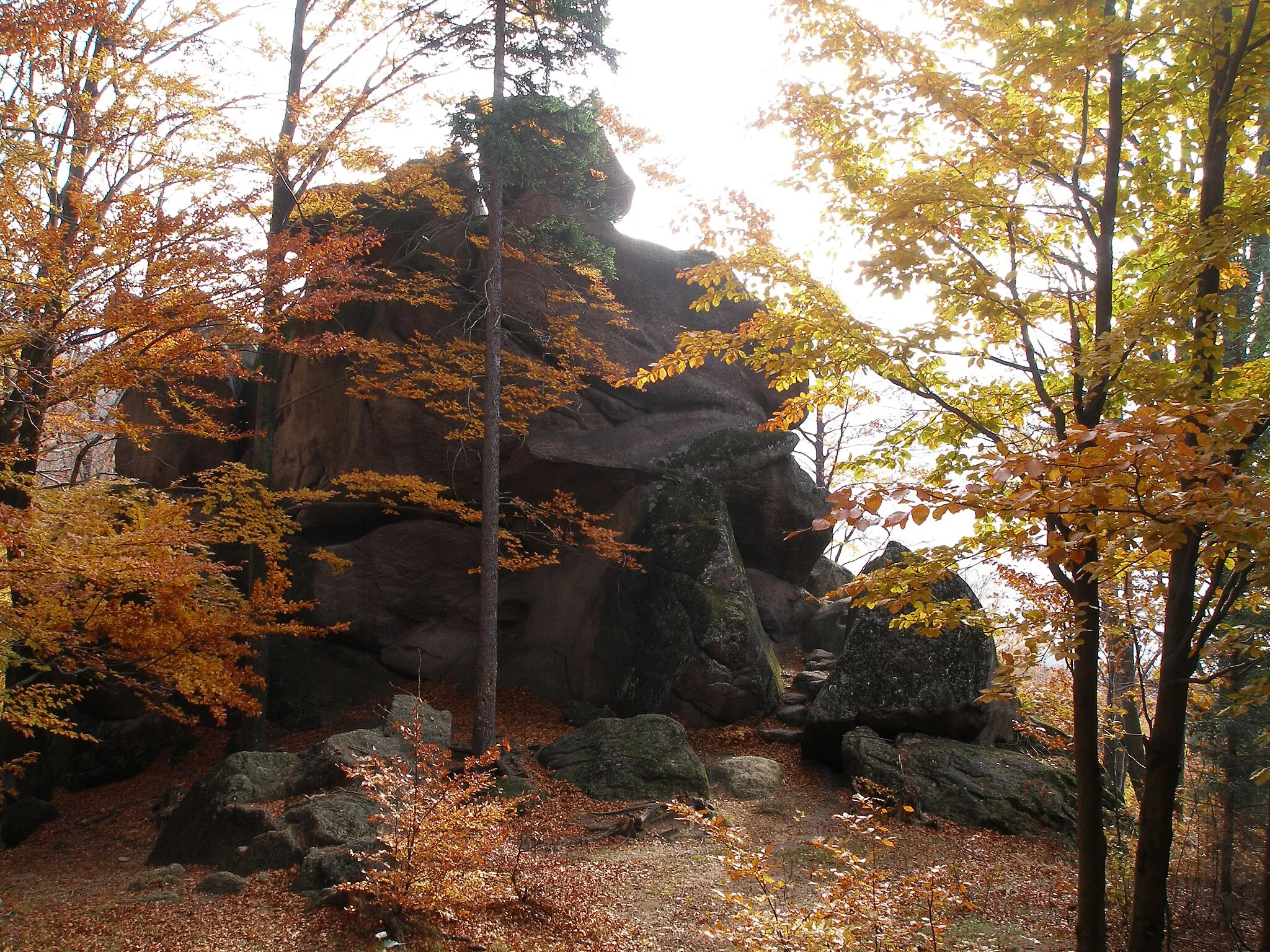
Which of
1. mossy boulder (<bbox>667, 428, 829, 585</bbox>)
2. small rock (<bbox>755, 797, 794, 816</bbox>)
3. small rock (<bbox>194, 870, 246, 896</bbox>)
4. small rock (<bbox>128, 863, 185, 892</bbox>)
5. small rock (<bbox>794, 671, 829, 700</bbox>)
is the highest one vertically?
mossy boulder (<bbox>667, 428, 829, 585</bbox>)

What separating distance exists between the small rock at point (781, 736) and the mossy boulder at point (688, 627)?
0.48 meters

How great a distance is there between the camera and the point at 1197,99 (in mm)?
4895

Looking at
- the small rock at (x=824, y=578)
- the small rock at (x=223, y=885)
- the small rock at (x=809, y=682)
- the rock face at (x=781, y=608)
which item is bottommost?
the small rock at (x=223, y=885)

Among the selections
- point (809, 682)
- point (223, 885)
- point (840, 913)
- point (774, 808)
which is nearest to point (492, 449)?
point (774, 808)

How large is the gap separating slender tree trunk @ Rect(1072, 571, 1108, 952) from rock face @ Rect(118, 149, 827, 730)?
865cm

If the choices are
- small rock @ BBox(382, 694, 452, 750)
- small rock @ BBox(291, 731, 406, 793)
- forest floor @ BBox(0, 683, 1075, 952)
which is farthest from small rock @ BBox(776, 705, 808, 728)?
small rock @ BBox(291, 731, 406, 793)

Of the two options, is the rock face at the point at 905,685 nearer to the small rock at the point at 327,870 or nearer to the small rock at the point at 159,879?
the small rock at the point at 327,870

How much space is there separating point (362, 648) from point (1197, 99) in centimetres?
1469

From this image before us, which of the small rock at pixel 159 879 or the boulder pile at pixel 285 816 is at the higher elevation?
the boulder pile at pixel 285 816

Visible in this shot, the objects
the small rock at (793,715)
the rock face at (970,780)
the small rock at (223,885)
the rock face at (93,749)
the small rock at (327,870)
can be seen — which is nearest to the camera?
the small rock at (327,870)

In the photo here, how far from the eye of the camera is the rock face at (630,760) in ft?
33.5

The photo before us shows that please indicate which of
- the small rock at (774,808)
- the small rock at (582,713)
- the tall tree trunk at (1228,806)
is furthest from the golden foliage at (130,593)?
the tall tree trunk at (1228,806)

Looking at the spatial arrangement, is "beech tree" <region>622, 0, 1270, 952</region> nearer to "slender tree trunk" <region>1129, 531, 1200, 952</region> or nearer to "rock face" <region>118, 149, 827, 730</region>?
"slender tree trunk" <region>1129, 531, 1200, 952</region>

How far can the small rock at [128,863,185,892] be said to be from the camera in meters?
7.33
